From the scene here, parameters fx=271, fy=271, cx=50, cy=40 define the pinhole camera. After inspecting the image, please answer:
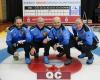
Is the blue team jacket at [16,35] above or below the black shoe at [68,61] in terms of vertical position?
above

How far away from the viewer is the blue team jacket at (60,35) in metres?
4.46

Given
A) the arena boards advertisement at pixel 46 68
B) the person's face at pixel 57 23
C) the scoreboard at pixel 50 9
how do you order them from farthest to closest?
the scoreboard at pixel 50 9
the person's face at pixel 57 23
the arena boards advertisement at pixel 46 68

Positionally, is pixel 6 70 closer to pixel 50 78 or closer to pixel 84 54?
pixel 50 78

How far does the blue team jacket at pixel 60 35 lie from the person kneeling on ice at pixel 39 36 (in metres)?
0.12

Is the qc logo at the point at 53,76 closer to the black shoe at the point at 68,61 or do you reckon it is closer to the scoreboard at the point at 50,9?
the black shoe at the point at 68,61

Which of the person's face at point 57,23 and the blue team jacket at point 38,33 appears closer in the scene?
the person's face at point 57,23

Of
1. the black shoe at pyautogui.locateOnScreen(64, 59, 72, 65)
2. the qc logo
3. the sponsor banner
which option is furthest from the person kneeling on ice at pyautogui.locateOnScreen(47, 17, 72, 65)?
the sponsor banner

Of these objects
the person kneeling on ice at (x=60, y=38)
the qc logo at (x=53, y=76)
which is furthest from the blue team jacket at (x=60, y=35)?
the qc logo at (x=53, y=76)

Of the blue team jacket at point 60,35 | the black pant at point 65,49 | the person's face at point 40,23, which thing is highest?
the person's face at point 40,23

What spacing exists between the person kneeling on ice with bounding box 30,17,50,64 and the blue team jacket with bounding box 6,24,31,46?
0.39ft

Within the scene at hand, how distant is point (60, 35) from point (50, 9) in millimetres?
3448

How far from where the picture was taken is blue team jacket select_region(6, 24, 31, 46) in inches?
178

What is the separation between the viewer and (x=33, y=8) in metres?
7.88

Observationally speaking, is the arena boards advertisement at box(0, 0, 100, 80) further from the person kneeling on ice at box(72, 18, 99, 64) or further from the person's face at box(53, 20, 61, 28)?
the person's face at box(53, 20, 61, 28)
